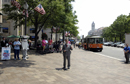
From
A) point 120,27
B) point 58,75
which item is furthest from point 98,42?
point 120,27

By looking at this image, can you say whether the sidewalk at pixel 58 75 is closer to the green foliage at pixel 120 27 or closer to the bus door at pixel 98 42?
the bus door at pixel 98 42

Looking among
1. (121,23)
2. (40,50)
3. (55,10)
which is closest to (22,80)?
(40,50)

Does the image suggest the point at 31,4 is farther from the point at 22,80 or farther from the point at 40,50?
the point at 22,80

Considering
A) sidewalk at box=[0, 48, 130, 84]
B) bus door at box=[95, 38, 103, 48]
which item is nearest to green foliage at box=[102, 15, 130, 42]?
bus door at box=[95, 38, 103, 48]

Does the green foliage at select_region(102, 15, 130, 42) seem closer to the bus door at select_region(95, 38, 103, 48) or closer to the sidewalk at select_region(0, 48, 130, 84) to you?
the bus door at select_region(95, 38, 103, 48)

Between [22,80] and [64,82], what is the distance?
5.30 ft

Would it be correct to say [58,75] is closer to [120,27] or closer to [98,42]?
[98,42]

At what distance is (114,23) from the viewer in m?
60.5

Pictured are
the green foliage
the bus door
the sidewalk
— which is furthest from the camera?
the green foliage

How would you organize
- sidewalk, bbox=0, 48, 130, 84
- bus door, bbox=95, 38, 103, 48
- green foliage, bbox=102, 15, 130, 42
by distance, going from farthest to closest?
green foliage, bbox=102, 15, 130, 42 → bus door, bbox=95, 38, 103, 48 → sidewalk, bbox=0, 48, 130, 84

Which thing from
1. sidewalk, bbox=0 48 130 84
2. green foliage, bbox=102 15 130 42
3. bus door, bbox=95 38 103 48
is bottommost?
sidewalk, bbox=0 48 130 84

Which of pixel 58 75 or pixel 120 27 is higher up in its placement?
pixel 120 27

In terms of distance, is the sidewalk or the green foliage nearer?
the sidewalk

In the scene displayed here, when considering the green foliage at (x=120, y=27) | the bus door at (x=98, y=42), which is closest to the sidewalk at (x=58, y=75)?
the bus door at (x=98, y=42)
